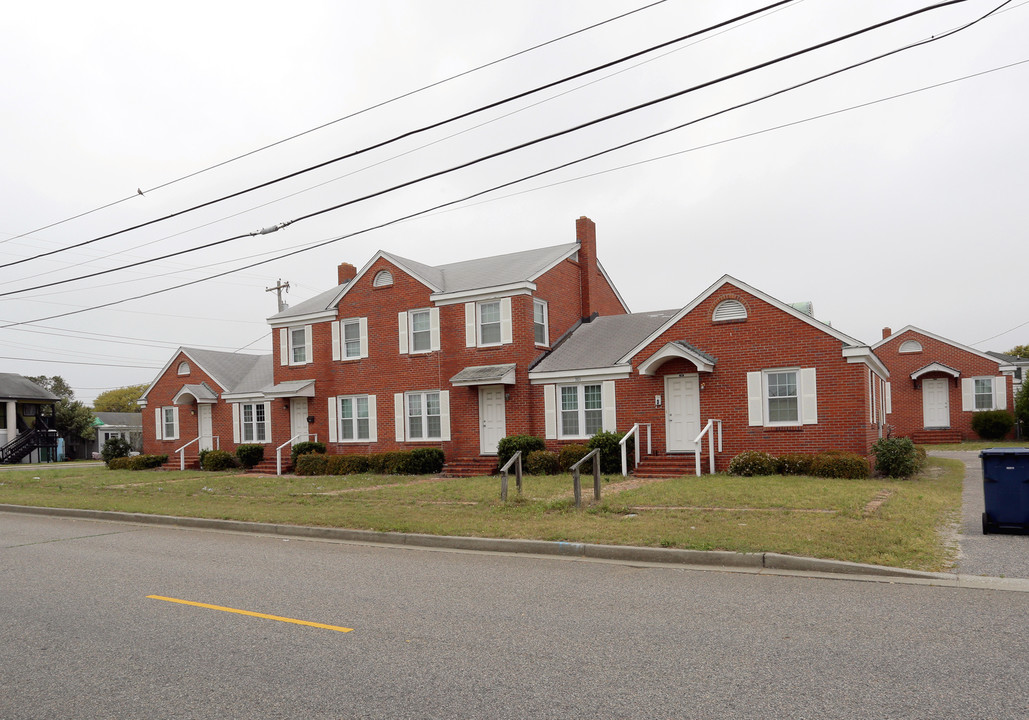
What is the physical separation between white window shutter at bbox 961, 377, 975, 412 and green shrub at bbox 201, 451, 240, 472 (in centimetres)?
3130

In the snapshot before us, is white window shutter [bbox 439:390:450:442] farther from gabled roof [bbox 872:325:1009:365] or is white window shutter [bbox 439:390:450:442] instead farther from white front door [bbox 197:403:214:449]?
gabled roof [bbox 872:325:1009:365]

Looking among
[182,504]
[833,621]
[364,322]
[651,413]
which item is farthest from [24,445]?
[833,621]

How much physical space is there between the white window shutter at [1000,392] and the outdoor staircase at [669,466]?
20833 millimetres

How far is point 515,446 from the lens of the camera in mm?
23203

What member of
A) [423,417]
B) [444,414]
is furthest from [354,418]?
[444,414]

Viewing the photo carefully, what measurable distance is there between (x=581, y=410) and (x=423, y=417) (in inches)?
233

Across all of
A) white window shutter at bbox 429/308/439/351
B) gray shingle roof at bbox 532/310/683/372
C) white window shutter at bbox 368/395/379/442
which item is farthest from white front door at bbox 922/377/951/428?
white window shutter at bbox 368/395/379/442

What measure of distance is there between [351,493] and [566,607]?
12003 millimetres

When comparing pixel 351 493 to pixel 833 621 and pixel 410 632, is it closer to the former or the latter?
pixel 410 632

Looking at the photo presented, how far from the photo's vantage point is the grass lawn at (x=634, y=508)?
388 inches

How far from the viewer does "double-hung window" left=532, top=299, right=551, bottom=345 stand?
83.6 ft

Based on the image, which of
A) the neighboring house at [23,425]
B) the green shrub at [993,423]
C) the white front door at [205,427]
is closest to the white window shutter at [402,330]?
the white front door at [205,427]

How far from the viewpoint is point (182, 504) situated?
55.0 feet

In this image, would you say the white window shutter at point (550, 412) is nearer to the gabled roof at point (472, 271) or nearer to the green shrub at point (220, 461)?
the gabled roof at point (472, 271)
